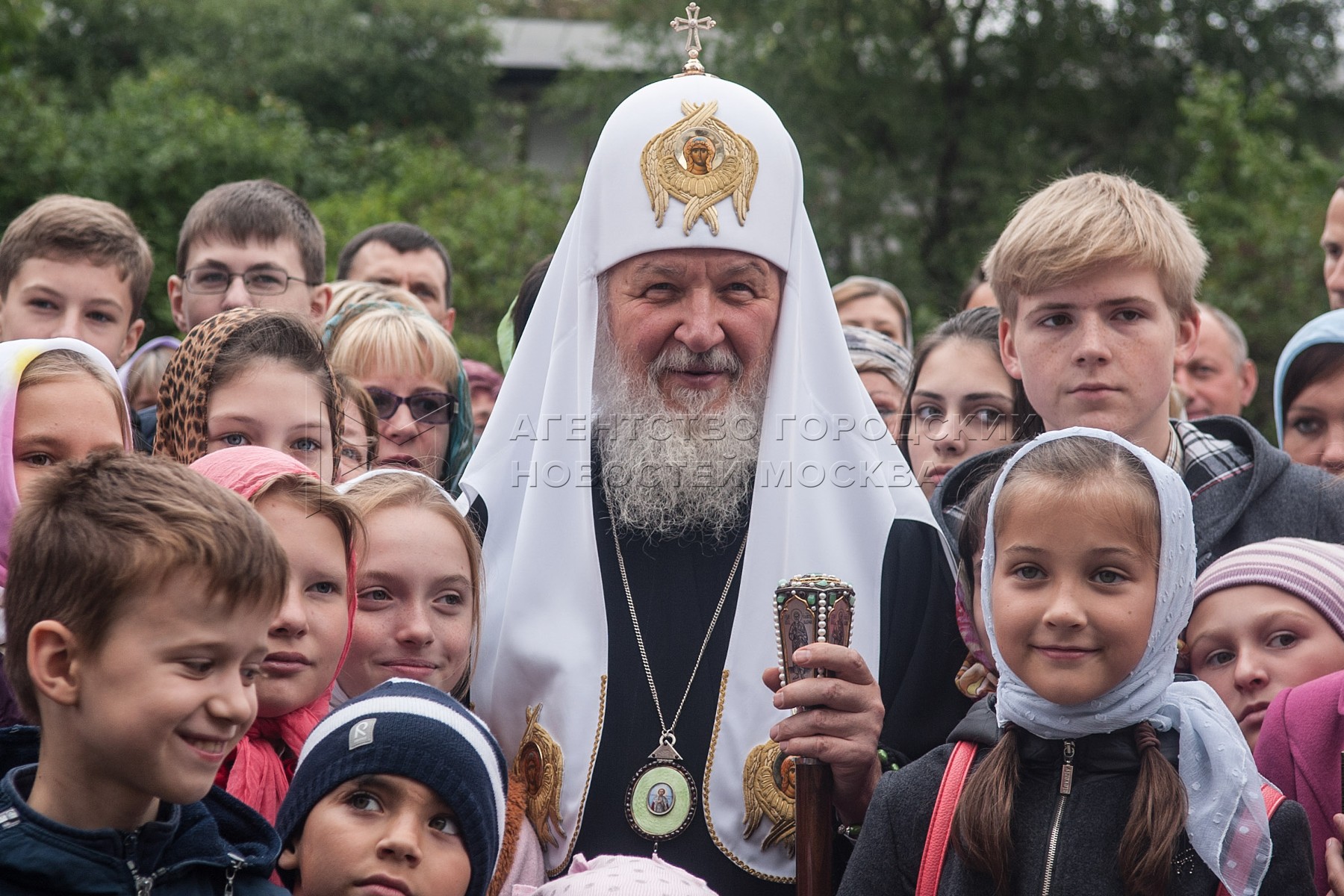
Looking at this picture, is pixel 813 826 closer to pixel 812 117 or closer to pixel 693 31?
pixel 693 31

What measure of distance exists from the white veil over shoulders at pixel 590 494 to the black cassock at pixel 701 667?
4 cm

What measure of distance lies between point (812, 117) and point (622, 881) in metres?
17.7

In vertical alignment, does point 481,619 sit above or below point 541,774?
above

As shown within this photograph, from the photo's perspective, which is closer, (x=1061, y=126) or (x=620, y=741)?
(x=620, y=741)

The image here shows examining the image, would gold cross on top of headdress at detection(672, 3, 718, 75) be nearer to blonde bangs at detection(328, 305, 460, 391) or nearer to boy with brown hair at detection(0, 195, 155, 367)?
blonde bangs at detection(328, 305, 460, 391)

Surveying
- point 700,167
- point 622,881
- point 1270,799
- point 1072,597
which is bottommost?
point 622,881

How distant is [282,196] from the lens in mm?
6188

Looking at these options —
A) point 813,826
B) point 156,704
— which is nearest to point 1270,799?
point 813,826

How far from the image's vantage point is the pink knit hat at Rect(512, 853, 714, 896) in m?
3.35

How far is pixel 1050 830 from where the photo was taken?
3148 millimetres

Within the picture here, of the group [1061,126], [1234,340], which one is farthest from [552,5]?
[1234,340]

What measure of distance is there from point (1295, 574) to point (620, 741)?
5.77 ft

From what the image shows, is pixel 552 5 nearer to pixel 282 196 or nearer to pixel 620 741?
pixel 282 196

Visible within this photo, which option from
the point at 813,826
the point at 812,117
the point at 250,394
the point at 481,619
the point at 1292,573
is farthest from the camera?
the point at 812,117
